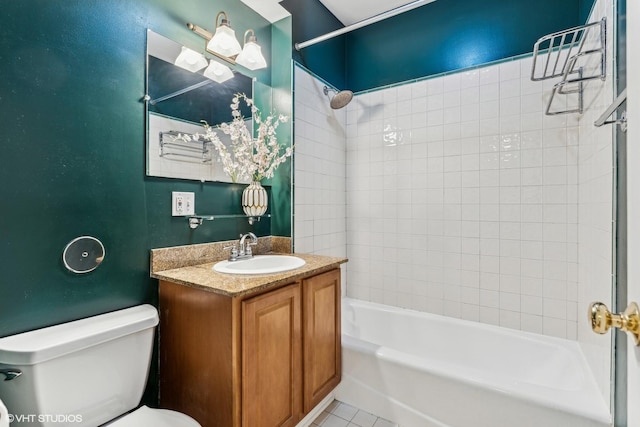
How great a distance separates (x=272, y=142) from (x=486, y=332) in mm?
1901

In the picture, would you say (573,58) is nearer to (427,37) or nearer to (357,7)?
(427,37)

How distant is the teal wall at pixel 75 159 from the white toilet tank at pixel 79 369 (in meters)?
0.13

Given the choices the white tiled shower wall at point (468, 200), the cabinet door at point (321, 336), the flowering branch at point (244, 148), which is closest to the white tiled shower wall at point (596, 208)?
the white tiled shower wall at point (468, 200)

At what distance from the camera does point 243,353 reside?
3.89ft

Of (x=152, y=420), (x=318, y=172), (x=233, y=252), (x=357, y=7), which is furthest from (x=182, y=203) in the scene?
(x=357, y=7)

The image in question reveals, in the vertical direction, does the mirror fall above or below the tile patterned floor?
above

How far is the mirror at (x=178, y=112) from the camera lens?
148 cm

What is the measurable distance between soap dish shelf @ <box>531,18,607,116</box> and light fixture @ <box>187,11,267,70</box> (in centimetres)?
148

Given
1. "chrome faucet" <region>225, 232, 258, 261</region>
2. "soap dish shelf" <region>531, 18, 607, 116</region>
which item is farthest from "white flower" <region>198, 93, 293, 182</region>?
"soap dish shelf" <region>531, 18, 607, 116</region>

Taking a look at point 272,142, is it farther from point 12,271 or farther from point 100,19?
point 12,271

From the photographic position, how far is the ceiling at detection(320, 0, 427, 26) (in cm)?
235

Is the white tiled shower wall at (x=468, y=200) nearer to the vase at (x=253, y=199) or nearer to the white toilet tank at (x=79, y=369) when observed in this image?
the vase at (x=253, y=199)

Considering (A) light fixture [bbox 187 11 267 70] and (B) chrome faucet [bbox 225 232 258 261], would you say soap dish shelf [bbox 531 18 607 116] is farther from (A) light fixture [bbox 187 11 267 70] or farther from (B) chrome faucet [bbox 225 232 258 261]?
(B) chrome faucet [bbox 225 232 258 261]

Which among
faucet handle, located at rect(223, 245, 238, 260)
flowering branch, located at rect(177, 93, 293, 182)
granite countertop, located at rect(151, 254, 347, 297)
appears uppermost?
flowering branch, located at rect(177, 93, 293, 182)
